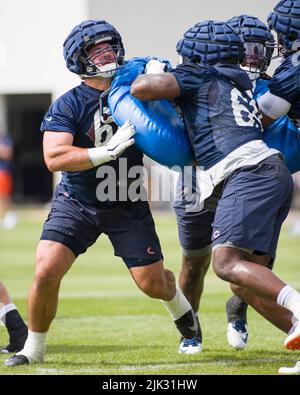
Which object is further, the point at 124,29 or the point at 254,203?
the point at 124,29

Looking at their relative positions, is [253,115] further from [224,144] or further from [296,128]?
[296,128]

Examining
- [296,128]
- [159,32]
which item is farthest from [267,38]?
[159,32]

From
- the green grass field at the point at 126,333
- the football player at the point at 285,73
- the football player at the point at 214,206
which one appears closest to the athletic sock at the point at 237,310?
the football player at the point at 214,206

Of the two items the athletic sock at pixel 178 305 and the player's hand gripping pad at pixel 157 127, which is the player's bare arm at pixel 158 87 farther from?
the athletic sock at pixel 178 305

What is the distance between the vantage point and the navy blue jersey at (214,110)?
498cm

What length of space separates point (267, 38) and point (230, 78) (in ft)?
2.49

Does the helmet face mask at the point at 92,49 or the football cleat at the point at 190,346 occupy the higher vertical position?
the helmet face mask at the point at 92,49

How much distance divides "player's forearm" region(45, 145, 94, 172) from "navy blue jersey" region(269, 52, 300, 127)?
1162mm

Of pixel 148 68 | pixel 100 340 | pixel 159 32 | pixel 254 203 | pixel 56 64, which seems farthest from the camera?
pixel 56 64

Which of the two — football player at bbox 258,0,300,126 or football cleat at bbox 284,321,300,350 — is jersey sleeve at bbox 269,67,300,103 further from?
football cleat at bbox 284,321,300,350

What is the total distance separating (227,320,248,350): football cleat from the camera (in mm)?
6250

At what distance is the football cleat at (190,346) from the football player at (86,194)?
0.41 m

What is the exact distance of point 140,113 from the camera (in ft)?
16.8

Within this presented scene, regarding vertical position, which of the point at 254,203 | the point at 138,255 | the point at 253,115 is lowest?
the point at 138,255
